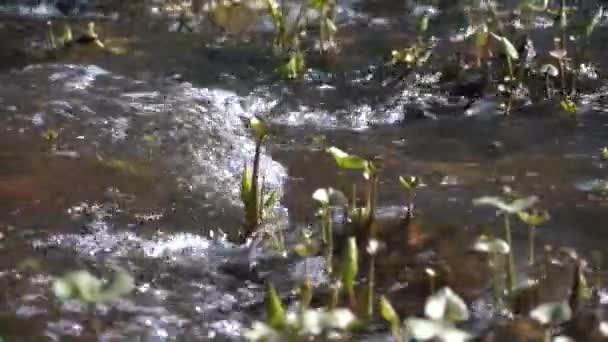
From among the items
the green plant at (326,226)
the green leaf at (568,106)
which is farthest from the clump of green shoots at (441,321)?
the green leaf at (568,106)

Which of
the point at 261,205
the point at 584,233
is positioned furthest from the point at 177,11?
the point at 584,233

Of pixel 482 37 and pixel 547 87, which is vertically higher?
pixel 482 37

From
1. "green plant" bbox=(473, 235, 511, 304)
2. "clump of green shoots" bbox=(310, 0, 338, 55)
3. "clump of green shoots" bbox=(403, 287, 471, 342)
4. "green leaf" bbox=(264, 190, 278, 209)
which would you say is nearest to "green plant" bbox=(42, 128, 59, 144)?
"green leaf" bbox=(264, 190, 278, 209)

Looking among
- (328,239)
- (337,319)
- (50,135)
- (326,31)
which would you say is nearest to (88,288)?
(337,319)

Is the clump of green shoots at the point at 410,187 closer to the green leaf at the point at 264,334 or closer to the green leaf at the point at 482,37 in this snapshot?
the green leaf at the point at 264,334

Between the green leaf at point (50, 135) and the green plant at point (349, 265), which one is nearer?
the green plant at point (349, 265)

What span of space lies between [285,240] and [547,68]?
4.03 feet

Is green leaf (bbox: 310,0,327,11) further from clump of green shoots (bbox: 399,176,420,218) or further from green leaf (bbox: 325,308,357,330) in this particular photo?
green leaf (bbox: 325,308,357,330)

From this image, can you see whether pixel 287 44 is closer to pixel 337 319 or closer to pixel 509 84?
pixel 509 84

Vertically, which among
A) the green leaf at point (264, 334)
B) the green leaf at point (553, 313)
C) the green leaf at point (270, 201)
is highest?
the green leaf at point (264, 334)

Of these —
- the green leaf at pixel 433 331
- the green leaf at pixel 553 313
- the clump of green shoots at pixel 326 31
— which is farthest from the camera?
the clump of green shoots at pixel 326 31

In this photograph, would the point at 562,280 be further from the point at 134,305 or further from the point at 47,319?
the point at 47,319

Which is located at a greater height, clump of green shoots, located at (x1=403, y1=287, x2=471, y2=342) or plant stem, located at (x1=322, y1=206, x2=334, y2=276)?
clump of green shoots, located at (x1=403, y1=287, x2=471, y2=342)

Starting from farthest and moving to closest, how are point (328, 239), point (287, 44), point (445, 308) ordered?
point (287, 44) → point (328, 239) → point (445, 308)
